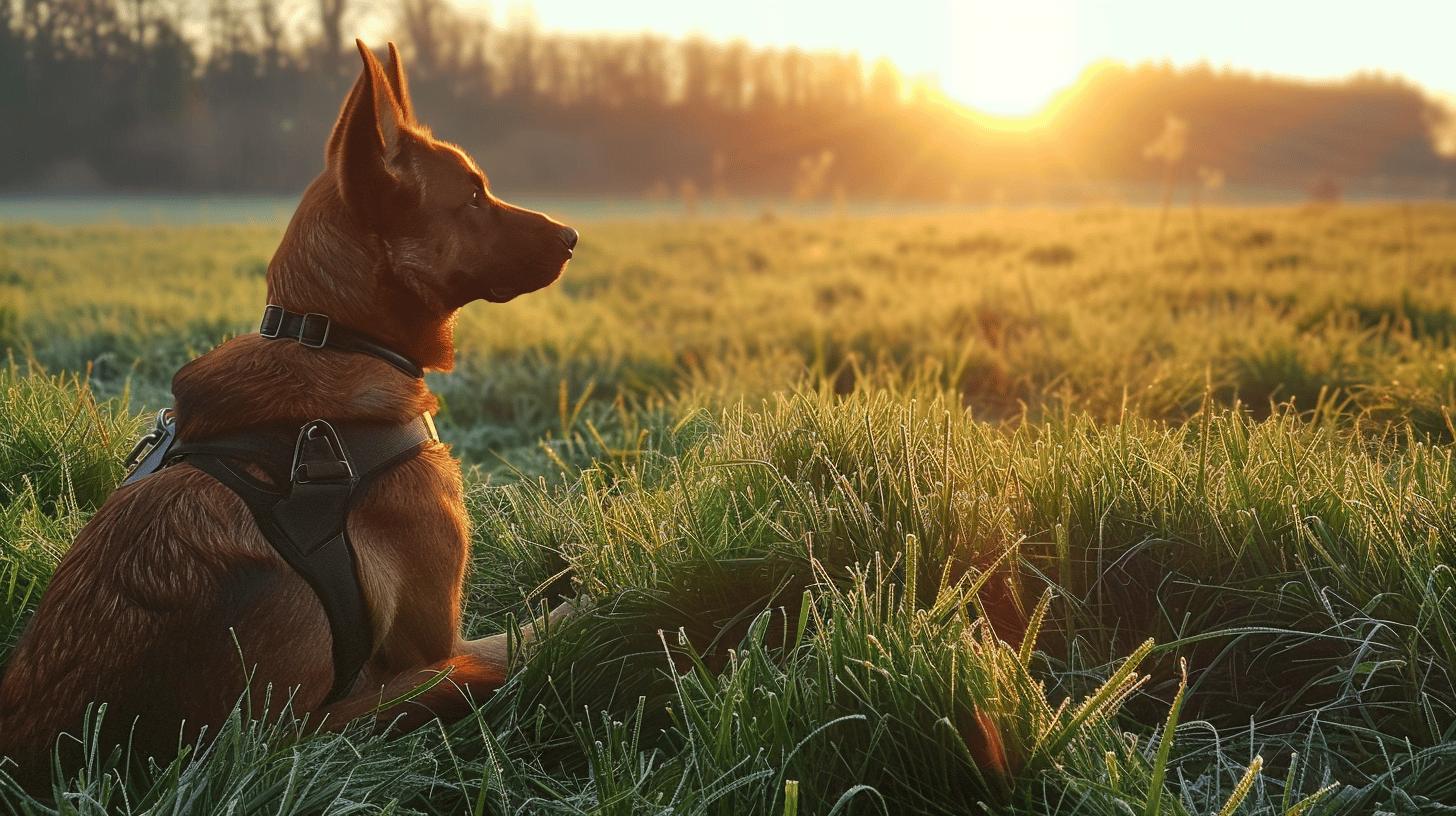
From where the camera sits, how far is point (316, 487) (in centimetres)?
212

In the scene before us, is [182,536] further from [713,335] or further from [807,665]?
[713,335]

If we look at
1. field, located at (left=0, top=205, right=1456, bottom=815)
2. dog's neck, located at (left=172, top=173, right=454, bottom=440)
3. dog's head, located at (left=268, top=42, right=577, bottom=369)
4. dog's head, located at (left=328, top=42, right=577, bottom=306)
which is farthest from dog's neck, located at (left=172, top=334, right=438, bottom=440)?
field, located at (left=0, top=205, right=1456, bottom=815)

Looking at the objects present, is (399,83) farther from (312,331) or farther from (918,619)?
(918,619)

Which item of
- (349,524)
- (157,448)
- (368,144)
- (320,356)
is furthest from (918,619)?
(157,448)

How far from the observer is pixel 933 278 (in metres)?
11.5

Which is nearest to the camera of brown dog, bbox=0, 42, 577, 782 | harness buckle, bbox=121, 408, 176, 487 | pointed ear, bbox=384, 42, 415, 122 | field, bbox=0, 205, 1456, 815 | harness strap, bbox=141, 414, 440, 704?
field, bbox=0, 205, 1456, 815

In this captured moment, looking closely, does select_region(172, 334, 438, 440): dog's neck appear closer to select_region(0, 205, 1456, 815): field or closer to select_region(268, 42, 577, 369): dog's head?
select_region(268, 42, 577, 369): dog's head

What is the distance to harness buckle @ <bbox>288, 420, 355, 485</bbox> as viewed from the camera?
6.88ft

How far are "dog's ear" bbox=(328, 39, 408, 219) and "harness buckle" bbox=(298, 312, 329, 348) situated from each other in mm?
258

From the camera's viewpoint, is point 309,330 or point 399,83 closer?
point 309,330

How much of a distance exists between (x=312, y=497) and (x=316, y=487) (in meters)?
0.02

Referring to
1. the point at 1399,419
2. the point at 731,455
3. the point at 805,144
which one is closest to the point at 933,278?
the point at 1399,419

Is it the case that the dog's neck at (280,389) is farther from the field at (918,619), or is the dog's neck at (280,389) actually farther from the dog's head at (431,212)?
the field at (918,619)

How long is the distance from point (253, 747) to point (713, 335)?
6.34 meters
